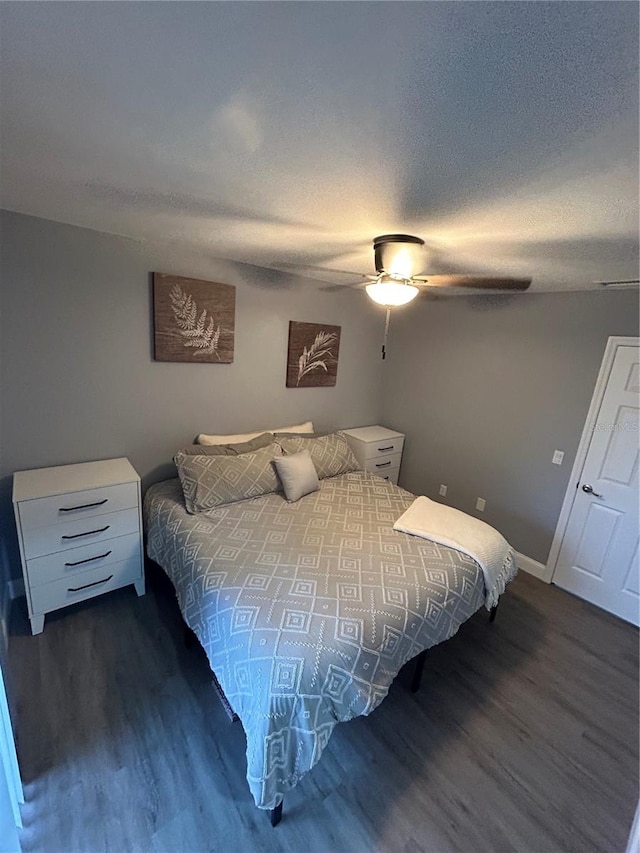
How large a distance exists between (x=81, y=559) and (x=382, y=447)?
8.57 feet

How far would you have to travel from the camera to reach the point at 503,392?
306 centimetres

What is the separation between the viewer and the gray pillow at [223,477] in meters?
2.30

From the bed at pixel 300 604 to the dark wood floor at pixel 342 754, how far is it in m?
0.32

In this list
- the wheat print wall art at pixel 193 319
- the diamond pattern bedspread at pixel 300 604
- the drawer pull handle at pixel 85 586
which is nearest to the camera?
the diamond pattern bedspread at pixel 300 604

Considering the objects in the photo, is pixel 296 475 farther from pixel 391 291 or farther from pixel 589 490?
pixel 589 490

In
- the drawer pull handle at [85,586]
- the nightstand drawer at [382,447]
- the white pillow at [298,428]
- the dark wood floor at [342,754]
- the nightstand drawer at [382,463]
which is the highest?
the white pillow at [298,428]

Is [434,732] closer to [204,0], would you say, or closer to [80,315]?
[204,0]

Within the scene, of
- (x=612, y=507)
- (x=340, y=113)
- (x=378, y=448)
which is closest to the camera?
(x=340, y=113)

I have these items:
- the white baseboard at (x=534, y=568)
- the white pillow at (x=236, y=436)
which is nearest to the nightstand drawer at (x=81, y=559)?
the white pillow at (x=236, y=436)

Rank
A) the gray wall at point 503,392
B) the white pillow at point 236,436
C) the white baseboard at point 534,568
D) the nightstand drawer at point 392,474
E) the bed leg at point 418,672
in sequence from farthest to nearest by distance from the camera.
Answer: the nightstand drawer at point 392,474 → the white baseboard at point 534,568 → the white pillow at point 236,436 → the gray wall at point 503,392 → the bed leg at point 418,672

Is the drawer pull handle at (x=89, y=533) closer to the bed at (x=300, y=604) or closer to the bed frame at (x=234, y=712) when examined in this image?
the bed at (x=300, y=604)

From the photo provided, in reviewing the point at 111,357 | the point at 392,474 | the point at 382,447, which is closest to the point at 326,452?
the point at 382,447

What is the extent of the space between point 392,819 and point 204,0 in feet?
7.83

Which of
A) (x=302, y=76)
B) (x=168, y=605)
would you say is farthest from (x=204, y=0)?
(x=168, y=605)
